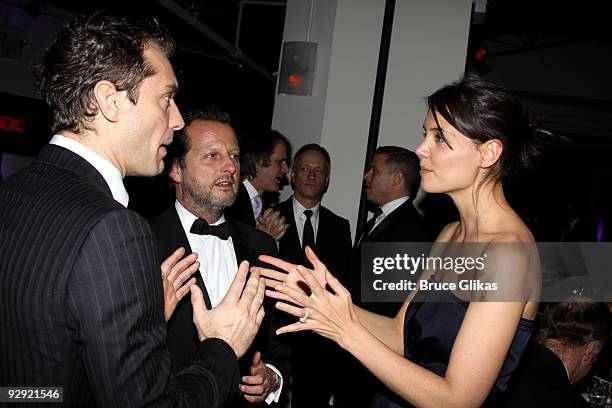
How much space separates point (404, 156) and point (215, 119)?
6.81 feet

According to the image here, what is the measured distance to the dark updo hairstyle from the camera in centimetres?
185

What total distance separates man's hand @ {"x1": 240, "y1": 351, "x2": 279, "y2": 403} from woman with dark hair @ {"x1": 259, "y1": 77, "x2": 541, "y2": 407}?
0.41 meters

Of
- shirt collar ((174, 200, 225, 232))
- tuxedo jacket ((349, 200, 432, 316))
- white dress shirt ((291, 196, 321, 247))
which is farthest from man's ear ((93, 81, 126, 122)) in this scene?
white dress shirt ((291, 196, 321, 247))

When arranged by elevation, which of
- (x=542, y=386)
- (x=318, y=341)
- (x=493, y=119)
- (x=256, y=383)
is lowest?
(x=318, y=341)

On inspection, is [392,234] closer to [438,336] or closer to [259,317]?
[438,336]

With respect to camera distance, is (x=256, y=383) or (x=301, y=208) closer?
(x=256, y=383)

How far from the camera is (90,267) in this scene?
1128mm

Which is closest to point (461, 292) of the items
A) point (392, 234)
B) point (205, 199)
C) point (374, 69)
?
point (205, 199)

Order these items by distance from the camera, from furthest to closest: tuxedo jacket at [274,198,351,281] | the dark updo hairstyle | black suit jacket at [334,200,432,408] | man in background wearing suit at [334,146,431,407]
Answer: tuxedo jacket at [274,198,351,281] → man in background wearing suit at [334,146,431,407] → black suit jacket at [334,200,432,408] → the dark updo hairstyle

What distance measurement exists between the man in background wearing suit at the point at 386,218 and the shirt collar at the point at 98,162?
2418 mm

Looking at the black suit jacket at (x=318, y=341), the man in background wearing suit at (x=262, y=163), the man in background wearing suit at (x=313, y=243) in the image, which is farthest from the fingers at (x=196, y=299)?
the man in background wearing suit at (x=262, y=163)

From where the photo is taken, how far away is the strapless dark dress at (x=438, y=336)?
5.85 feet

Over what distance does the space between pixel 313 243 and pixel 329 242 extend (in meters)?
0.13

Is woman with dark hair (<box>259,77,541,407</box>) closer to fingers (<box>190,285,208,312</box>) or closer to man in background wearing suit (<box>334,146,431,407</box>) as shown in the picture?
fingers (<box>190,285,208,312</box>)
